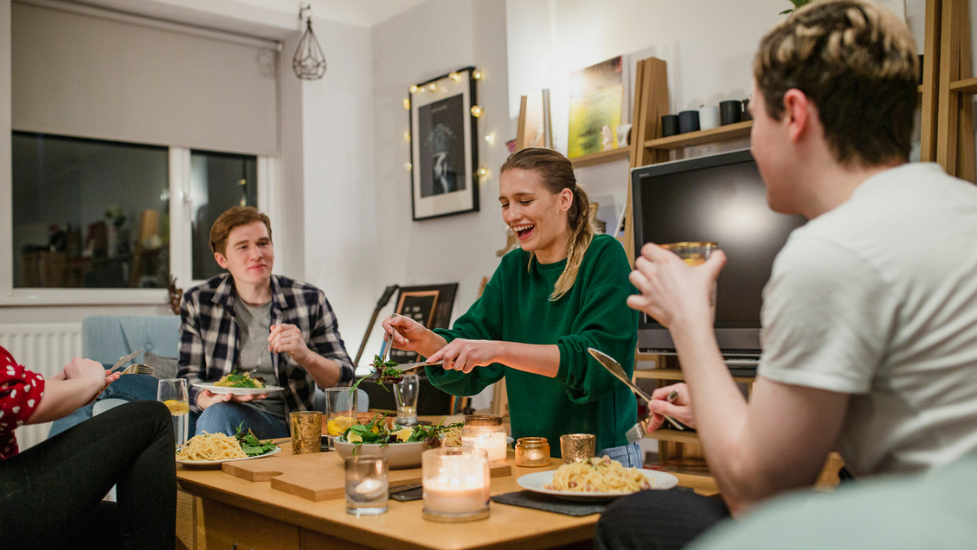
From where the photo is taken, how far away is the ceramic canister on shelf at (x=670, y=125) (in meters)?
3.15

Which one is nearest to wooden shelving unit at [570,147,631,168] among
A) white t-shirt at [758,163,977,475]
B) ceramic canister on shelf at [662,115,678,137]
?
ceramic canister on shelf at [662,115,678,137]

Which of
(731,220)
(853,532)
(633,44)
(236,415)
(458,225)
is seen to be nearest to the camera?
(853,532)

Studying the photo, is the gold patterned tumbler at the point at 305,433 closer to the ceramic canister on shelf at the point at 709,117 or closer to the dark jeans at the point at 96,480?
the dark jeans at the point at 96,480

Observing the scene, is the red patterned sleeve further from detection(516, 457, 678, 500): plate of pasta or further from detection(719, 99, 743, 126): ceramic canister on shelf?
detection(719, 99, 743, 126): ceramic canister on shelf

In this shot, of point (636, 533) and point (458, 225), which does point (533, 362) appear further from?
point (458, 225)

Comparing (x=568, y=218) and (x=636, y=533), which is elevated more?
(x=568, y=218)

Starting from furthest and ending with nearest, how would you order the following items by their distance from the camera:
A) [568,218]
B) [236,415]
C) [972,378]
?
[236,415] → [568,218] → [972,378]

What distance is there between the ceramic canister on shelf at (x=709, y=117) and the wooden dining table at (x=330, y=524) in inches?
73.3

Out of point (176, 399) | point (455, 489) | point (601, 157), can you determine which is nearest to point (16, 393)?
point (176, 399)

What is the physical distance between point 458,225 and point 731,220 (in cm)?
179

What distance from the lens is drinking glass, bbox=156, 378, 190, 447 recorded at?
1.72 meters

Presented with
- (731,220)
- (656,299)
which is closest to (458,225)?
(731,220)

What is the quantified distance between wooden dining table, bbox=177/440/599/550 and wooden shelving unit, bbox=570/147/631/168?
6.58ft

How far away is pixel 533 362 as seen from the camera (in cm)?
166
